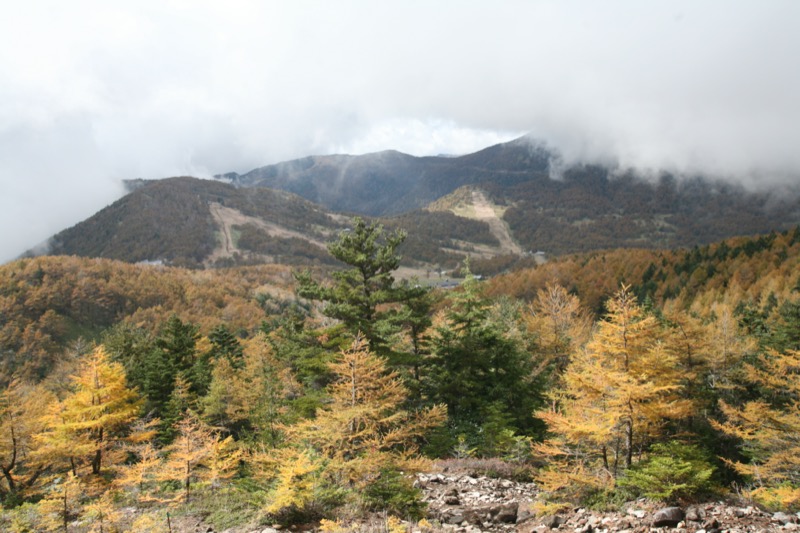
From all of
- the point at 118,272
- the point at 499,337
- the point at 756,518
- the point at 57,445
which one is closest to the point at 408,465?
the point at 756,518

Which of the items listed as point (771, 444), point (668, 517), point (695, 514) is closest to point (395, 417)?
point (668, 517)

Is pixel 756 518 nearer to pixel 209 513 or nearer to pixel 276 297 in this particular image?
pixel 209 513

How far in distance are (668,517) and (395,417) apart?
323 inches

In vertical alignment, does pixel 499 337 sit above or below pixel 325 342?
below

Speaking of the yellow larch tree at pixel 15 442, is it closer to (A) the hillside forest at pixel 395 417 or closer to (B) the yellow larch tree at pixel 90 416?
(A) the hillside forest at pixel 395 417

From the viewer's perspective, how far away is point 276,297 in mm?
199750

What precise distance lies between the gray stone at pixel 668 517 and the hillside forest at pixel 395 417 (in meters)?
0.42

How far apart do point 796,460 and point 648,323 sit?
8.44 m

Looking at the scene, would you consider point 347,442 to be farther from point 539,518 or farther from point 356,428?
point 539,518

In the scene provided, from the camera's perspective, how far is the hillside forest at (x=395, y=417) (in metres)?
→ 13.0

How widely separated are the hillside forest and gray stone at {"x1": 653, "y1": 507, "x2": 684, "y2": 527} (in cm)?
42

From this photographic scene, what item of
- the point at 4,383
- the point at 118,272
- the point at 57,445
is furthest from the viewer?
the point at 118,272

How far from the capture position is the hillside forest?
13.0 metres

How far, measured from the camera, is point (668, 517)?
33.9 feet
